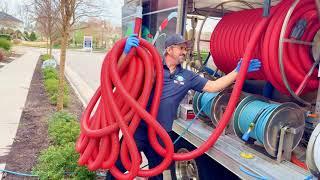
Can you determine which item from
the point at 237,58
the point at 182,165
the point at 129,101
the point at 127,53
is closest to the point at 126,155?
the point at 129,101

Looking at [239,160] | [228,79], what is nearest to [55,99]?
[228,79]

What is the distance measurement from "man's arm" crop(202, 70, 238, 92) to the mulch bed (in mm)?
2673

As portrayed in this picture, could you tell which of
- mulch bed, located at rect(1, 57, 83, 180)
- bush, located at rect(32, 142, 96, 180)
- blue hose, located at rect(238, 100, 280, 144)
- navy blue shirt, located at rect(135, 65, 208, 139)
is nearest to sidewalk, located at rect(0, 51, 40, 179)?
mulch bed, located at rect(1, 57, 83, 180)

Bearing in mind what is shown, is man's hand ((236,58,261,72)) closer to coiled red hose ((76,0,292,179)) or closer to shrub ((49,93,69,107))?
coiled red hose ((76,0,292,179))

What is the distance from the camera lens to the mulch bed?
16.6 feet

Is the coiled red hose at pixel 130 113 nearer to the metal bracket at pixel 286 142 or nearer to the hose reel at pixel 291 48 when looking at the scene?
the hose reel at pixel 291 48

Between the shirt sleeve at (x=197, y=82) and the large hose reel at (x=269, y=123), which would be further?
the shirt sleeve at (x=197, y=82)

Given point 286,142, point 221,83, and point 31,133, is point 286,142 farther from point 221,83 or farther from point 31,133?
point 31,133

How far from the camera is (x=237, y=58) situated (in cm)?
391

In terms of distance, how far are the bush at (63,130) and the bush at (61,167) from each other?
2.12 ft

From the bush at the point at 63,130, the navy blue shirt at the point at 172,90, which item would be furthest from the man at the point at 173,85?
the bush at the point at 63,130

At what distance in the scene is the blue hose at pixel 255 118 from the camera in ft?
9.43

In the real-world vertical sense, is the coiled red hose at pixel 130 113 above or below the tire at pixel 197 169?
above

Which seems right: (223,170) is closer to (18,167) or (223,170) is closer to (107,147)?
(107,147)
